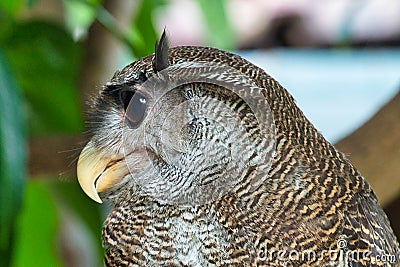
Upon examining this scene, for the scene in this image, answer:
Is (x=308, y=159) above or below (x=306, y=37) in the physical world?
below

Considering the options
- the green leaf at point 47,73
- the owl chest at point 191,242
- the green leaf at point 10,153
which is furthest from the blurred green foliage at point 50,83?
the owl chest at point 191,242

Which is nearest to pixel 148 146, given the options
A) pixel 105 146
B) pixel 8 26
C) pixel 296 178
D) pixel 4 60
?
pixel 105 146

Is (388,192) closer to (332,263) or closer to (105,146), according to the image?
(332,263)

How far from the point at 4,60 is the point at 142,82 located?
42 centimetres

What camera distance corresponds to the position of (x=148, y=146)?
0.97m

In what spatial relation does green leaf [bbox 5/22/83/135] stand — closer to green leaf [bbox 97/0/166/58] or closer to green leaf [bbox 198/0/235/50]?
green leaf [bbox 97/0/166/58]

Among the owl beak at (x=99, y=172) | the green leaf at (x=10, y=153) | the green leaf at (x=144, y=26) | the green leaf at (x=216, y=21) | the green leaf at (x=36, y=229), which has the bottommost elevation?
the green leaf at (x=36, y=229)

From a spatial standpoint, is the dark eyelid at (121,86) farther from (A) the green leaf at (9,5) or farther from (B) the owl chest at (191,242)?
(A) the green leaf at (9,5)

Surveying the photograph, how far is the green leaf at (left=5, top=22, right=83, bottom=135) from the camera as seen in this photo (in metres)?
1.71

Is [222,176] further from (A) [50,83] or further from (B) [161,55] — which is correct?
(A) [50,83]

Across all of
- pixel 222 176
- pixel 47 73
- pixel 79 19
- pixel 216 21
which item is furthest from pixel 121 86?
Answer: pixel 79 19

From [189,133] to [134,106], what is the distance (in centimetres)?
8

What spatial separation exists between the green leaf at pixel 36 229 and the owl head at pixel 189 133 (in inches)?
32.6

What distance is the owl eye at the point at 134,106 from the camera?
96 centimetres
